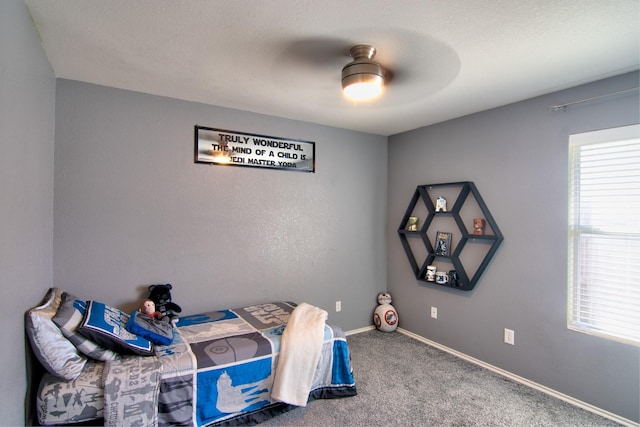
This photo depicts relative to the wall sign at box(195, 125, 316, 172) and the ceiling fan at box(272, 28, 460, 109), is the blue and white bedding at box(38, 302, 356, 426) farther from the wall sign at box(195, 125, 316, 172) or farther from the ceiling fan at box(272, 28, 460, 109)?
the ceiling fan at box(272, 28, 460, 109)

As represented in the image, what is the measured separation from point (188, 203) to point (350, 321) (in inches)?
91.4

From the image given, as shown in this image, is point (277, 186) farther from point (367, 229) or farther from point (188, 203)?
point (367, 229)

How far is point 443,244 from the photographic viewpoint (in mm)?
3338

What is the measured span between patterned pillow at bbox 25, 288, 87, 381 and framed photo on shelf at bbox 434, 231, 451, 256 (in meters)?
3.12

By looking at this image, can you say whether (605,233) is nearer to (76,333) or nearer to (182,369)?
(182,369)

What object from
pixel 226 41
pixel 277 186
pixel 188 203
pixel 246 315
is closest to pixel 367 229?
pixel 277 186

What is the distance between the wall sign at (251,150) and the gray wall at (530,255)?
4.92ft

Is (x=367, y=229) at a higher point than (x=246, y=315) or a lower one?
higher

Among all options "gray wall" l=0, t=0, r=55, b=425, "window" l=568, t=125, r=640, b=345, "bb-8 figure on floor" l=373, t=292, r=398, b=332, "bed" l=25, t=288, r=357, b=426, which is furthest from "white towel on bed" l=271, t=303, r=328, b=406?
"window" l=568, t=125, r=640, b=345

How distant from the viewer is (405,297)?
12.6 feet

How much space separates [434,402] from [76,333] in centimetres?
248

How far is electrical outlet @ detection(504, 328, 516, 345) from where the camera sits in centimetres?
279

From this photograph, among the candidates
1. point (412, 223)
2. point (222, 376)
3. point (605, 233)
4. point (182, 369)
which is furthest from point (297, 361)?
point (605, 233)

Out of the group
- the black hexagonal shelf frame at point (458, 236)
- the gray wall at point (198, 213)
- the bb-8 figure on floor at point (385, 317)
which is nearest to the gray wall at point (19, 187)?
the gray wall at point (198, 213)
